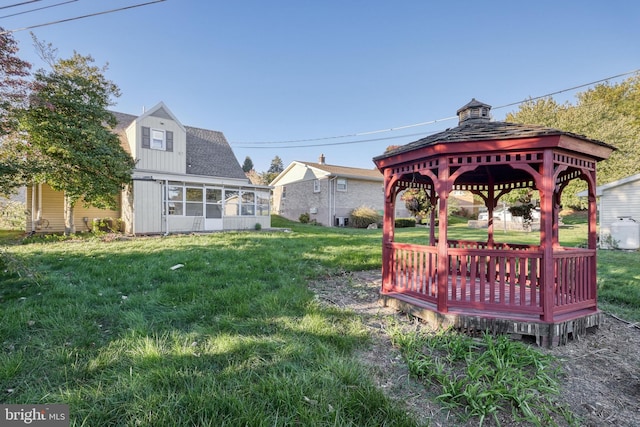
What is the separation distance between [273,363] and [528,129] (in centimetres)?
445

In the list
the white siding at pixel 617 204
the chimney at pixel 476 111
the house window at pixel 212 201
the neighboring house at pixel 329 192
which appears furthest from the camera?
the neighboring house at pixel 329 192

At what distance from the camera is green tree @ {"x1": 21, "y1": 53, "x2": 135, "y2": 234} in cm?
1077

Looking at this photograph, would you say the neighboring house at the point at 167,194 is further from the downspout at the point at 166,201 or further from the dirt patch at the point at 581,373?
the dirt patch at the point at 581,373

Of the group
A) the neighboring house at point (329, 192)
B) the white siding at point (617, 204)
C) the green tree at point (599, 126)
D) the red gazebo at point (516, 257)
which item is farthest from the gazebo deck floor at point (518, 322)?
the green tree at point (599, 126)

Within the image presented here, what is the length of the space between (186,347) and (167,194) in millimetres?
12737

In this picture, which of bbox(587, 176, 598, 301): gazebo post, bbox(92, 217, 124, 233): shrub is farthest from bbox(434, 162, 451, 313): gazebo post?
bbox(92, 217, 124, 233): shrub

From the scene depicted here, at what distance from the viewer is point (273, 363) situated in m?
2.88

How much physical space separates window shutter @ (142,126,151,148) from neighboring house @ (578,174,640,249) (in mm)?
21589

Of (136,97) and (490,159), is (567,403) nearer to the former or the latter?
(490,159)

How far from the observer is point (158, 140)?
15.2 meters

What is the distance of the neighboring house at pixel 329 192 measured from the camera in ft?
72.4

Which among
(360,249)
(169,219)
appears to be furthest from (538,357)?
(169,219)

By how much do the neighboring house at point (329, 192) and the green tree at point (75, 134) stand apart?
1310 centimetres

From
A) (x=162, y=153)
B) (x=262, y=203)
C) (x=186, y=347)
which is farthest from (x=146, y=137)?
(x=186, y=347)
